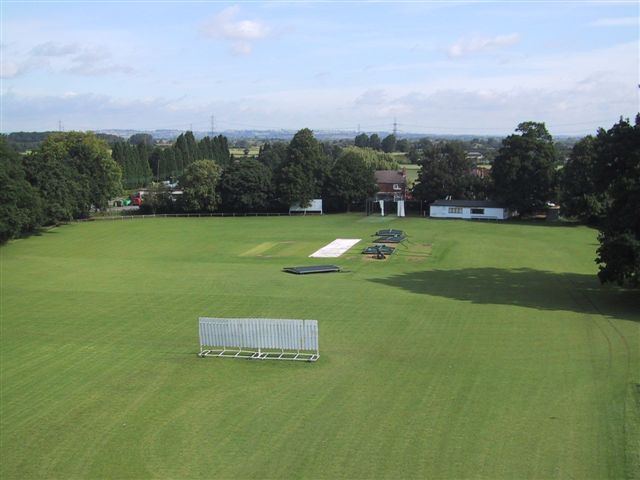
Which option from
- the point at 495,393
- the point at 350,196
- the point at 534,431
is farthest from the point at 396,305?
the point at 350,196

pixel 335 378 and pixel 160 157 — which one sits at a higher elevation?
pixel 160 157

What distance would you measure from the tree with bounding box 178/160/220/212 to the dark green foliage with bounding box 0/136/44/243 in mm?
23395

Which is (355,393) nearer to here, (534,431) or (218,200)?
(534,431)

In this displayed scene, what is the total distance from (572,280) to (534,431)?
23.2 meters

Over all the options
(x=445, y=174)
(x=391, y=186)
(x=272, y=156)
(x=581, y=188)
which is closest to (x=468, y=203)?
(x=445, y=174)

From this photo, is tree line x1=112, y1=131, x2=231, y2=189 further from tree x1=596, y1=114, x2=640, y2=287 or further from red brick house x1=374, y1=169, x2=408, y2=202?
tree x1=596, y1=114, x2=640, y2=287

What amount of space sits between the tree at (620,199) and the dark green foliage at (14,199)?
4467 centimetres

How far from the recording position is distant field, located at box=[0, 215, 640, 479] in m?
13.9

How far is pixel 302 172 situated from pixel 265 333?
58325mm

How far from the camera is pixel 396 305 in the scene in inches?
1172

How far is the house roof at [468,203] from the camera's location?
7088cm

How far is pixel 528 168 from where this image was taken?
67.7m

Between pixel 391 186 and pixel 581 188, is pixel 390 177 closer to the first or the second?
pixel 391 186

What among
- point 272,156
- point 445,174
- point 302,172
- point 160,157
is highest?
point 160,157
